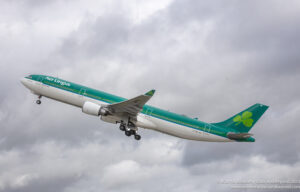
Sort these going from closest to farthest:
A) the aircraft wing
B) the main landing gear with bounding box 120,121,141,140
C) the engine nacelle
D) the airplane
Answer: the aircraft wing, the engine nacelle, the airplane, the main landing gear with bounding box 120,121,141,140

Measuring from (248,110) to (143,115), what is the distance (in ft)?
48.0

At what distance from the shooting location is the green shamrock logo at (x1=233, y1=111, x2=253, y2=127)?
50312mm

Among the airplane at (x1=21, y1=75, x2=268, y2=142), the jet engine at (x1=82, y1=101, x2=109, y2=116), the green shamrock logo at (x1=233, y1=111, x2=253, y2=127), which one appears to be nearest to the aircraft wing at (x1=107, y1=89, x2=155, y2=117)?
the airplane at (x1=21, y1=75, x2=268, y2=142)

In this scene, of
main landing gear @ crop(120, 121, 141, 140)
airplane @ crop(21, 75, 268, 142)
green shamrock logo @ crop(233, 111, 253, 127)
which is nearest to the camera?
airplane @ crop(21, 75, 268, 142)

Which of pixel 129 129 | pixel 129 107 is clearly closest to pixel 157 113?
pixel 129 107

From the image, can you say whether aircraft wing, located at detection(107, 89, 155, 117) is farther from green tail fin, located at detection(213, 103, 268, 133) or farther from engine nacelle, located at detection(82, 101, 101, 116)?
A: green tail fin, located at detection(213, 103, 268, 133)

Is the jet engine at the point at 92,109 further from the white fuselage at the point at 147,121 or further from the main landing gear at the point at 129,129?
the main landing gear at the point at 129,129

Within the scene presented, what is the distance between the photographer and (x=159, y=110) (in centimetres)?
5044

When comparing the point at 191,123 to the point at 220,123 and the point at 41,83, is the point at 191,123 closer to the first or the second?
the point at 220,123

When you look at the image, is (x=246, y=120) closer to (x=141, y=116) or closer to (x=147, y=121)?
(x=147, y=121)

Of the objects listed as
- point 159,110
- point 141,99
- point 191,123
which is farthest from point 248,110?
point 141,99

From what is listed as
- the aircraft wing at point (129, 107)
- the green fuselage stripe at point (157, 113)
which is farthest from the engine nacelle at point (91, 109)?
the green fuselage stripe at point (157, 113)

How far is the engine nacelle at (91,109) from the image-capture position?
47688 millimetres

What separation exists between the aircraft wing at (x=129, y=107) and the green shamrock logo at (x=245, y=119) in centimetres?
1344
